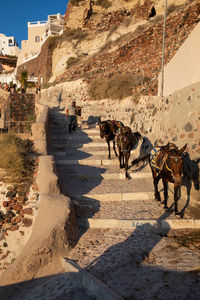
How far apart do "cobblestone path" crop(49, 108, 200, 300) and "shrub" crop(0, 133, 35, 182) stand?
123 centimetres

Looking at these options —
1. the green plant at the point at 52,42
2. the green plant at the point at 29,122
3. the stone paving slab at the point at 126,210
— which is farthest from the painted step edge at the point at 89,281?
the green plant at the point at 52,42

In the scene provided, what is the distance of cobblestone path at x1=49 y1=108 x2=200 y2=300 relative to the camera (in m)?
3.14

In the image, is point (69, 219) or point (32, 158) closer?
point (69, 219)

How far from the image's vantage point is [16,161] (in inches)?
249

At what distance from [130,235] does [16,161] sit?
3.50 meters

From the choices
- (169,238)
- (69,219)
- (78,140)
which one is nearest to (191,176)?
(169,238)

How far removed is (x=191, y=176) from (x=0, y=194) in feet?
14.9

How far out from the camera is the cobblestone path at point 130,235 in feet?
10.3

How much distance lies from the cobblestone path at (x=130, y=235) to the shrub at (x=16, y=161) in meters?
1.23

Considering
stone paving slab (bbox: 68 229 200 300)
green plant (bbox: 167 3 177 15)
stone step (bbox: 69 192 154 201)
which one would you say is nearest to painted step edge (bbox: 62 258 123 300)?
stone paving slab (bbox: 68 229 200 300)

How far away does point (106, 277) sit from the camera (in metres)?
3.37

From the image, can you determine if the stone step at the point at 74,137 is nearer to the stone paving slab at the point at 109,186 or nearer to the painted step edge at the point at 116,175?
the painted step edge at the point at 116,175

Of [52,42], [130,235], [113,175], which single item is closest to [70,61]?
[52,42]

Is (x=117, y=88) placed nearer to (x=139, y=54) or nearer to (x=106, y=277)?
(x=139, y=54)
